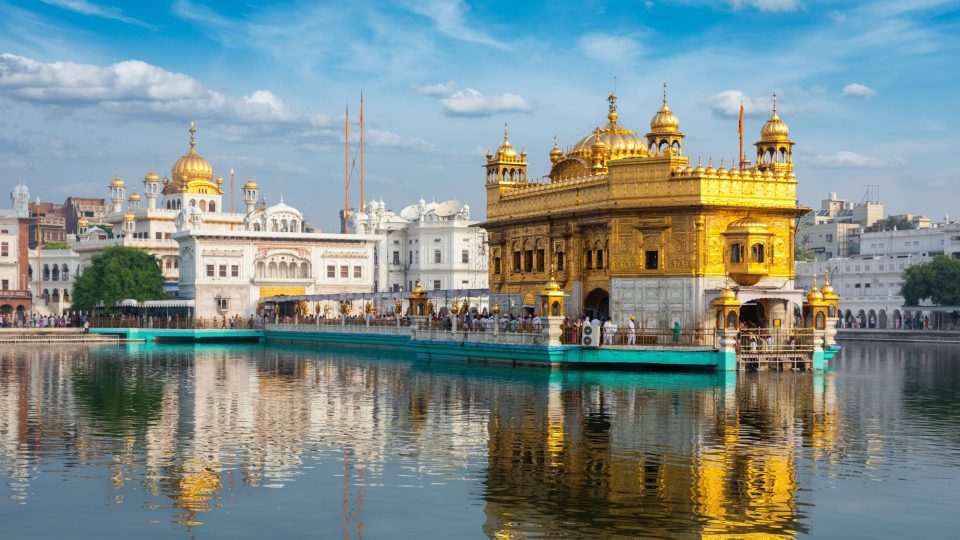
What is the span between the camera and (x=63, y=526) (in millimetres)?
14844

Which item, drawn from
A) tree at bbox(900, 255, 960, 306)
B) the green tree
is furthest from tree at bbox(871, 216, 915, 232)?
tree at bbox(900, 255, 960, 306)

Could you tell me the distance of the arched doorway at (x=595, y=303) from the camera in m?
45.8

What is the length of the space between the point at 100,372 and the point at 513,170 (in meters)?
20.1

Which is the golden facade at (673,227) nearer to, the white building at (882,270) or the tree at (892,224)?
the white building at (882,270)

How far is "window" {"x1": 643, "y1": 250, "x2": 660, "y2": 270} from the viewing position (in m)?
42.4

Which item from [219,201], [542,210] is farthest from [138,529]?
[219,201]

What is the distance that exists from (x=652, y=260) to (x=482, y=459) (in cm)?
2369

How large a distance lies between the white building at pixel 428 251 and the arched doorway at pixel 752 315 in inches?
1909

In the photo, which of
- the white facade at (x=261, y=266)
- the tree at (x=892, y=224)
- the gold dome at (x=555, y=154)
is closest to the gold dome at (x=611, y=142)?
the gold dome at (x=555, y=154)

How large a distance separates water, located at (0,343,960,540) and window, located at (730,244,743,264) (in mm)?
6064

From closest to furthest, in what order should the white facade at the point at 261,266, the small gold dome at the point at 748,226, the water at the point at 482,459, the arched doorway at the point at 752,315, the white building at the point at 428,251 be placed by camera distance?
1. the water at the point at 482,459
2. the small gold dome at the point at 748,226
3. the arched doorway at the point at 752,315
4. the white facade at the point at 261,266
5. the white building at the point at 428,251

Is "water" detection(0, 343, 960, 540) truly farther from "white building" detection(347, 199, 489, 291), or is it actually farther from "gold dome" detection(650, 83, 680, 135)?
"white building" detection(347, 199, 489, 291)

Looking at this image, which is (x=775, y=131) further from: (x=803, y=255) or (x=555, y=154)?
(x=803, y=255)

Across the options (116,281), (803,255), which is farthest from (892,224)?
(116,281)
